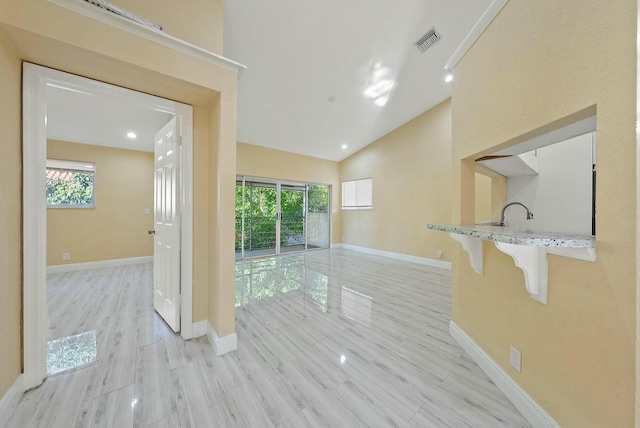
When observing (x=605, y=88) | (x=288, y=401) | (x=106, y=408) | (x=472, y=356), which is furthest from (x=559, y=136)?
(x=106, y=408)

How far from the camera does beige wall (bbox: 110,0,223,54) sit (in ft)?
5.30

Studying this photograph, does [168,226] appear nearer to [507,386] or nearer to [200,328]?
[200,328]

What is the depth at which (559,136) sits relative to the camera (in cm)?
139

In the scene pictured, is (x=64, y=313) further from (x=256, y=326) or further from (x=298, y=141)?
(x=298, y=141)

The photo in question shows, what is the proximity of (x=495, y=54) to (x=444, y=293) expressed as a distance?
A: 2827 millimetres

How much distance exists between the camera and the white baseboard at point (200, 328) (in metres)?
2.03

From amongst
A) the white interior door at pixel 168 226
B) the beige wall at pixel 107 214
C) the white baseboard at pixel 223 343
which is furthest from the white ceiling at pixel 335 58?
the white baseboard at pixel 223 343

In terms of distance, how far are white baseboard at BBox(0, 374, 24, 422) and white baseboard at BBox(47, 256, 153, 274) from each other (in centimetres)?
372

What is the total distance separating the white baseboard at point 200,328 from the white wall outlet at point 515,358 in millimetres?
2374

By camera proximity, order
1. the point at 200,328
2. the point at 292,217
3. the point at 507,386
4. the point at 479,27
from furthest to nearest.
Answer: the point at 292,217 < the point at 200,328 < the point at 479,27 < the point at 507,386

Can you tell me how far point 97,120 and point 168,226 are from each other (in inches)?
111

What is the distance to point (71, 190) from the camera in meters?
4.07

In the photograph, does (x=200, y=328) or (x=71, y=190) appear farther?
(x=71, y=190)

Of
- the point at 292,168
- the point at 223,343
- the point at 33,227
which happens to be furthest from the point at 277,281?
the point at 292,168
